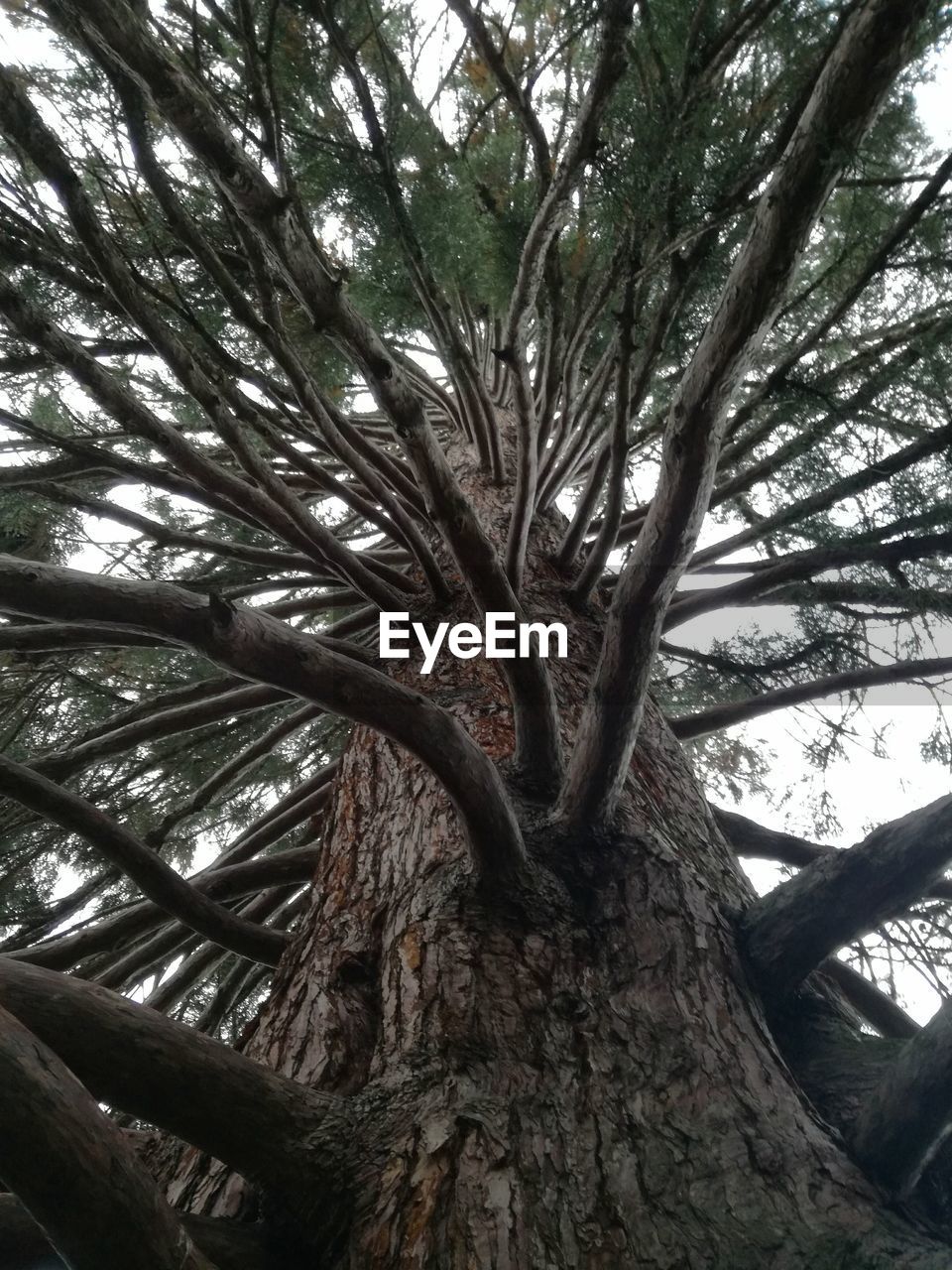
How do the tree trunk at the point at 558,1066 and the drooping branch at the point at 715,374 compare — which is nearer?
the tree trunk at the point at 558,1066

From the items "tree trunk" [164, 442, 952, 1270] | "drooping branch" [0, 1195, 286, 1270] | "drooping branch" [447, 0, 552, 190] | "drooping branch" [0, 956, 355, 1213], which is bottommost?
"drooping branch" [0, 1195, 286, 1270]

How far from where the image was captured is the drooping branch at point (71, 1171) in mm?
694

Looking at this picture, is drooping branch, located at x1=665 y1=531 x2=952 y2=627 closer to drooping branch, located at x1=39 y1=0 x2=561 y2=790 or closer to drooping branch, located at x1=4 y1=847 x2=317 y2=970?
drooping branch, located at x1=39 y1=0 x2=561 y2=790

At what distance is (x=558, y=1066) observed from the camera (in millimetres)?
1165

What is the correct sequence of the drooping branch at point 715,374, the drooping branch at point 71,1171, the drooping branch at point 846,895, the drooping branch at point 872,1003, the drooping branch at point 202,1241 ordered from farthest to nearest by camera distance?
the drooping branch at point 872,1003 → the drooping branch at point 846,895 → the drooping branch at point 715,374 → the drooping branch at point 202,1241 → the drooping branch at point 71,1171

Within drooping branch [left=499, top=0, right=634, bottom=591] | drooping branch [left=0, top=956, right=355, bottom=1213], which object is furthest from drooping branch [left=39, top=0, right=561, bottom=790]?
drooping branch [left=0, top=956, right=355, bottom=1213]

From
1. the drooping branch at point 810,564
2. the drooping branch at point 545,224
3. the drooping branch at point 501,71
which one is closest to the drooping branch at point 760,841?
the drooping branch at point 810,564

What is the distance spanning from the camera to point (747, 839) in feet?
7.30

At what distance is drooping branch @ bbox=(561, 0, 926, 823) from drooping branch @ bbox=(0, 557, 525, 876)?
8.2 inches

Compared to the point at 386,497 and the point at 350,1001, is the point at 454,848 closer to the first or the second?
the point at 350,1001

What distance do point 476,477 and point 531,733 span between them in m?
2.13

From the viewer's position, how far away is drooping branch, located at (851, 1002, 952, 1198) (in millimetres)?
993

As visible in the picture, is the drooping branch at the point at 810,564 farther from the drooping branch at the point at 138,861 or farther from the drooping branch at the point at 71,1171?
the drooping branch at the point at 71,1171

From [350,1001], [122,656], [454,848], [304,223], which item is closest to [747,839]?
[454,848]
